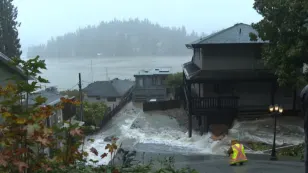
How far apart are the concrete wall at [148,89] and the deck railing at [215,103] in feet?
73.8

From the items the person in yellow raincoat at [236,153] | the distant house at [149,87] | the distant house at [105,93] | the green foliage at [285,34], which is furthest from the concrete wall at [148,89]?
the person in yellow raincoat at [236,153]

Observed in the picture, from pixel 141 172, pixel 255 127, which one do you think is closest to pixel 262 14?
pixel 255 127

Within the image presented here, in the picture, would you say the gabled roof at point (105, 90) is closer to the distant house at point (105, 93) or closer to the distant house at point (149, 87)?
the distant house at point (105, 93)

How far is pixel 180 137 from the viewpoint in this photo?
2017cm

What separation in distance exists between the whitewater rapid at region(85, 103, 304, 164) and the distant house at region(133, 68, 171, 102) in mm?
16605

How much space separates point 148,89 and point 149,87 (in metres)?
0.32

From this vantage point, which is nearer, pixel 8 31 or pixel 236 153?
pixel 236 153

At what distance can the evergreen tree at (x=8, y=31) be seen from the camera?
33.3 meters

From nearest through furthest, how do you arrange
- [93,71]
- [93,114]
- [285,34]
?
[285,34], [93,114], [93,71]

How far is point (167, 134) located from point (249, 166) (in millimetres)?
10749

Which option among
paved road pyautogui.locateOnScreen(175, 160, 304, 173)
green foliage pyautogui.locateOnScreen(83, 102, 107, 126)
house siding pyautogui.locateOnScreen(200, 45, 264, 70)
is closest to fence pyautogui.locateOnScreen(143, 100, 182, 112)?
green foliage pyautogui.locateOnScreen(83, 102, 107, 126)

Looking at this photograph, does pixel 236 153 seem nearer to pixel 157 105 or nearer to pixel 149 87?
pixel 157 105

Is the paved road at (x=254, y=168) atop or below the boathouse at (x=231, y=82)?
below

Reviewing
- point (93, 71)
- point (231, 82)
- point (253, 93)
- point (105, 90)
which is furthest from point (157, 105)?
point (93, 71)
